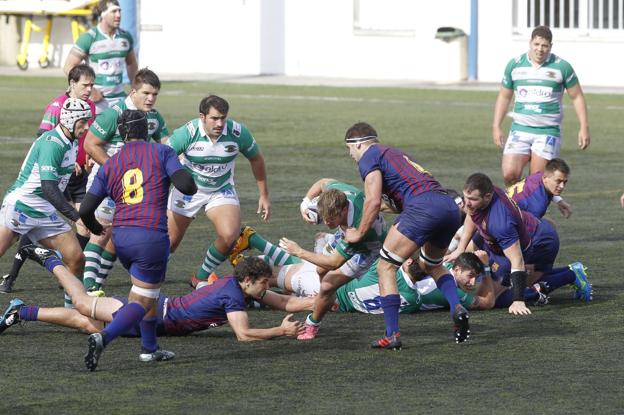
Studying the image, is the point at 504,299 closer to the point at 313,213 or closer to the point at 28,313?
the point at 313,213

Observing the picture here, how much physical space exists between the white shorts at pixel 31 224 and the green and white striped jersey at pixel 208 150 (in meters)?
1.25

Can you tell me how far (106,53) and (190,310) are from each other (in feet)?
21.2

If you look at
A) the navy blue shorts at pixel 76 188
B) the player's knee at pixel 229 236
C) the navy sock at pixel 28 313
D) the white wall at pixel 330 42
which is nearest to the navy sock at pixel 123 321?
the navy sock at pixel 28 313

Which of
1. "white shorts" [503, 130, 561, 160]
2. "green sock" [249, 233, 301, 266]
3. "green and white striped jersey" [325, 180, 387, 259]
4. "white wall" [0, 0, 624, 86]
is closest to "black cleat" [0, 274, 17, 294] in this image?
"green sock" [249, 233, 301, 266]

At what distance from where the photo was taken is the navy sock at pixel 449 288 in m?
9.51

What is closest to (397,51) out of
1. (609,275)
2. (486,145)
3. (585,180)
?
(486,145)

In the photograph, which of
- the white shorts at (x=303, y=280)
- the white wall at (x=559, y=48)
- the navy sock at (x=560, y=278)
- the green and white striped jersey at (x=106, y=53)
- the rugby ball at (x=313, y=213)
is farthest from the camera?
the white wall at (x=559, y=48)

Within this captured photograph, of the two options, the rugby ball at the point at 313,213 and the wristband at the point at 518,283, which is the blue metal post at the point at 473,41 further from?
the wristband at the point at 518,283

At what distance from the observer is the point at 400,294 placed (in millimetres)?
10297

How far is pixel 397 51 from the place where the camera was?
35688 mm

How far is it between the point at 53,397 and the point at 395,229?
2.63 metres

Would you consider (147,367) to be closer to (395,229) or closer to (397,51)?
(395,229)

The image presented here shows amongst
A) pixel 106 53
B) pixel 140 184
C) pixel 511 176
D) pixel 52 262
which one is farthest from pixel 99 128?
pixel 511 176

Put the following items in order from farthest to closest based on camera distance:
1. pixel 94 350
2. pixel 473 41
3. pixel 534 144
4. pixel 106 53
→ pixel 473 41, pixel 106 53, pixel 534 144, pixel 94 350
